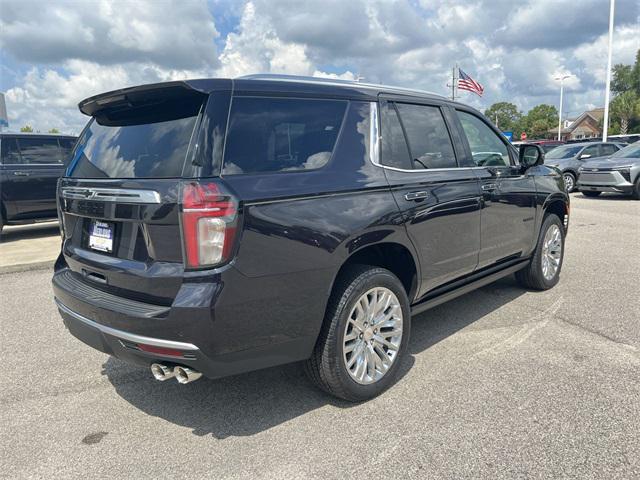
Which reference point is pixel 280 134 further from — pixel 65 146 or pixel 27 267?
pixel 65 146

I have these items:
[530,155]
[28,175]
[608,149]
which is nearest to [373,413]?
[530,155]

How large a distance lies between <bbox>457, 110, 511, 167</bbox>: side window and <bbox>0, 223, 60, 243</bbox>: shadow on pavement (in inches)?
342

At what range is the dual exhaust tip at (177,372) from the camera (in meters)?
2.53

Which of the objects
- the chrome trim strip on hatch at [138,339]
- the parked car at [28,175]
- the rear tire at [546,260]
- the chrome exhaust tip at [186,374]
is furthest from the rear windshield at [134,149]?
the parked car at [28,175]

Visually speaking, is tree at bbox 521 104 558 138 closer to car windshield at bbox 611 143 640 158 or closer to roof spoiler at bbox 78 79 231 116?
car windshield at bbox 611 143 640 158

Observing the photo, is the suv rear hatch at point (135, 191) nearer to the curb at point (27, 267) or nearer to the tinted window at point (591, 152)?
the curb at point (27, 267)

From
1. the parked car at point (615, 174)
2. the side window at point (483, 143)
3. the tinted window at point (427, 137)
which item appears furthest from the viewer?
the parked car at point (615, 174)

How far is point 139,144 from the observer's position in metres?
2.79

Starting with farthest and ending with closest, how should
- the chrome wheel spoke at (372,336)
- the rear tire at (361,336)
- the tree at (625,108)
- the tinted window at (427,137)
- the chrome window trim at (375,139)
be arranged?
the tree at (625,108)
the tinted window at (427,137)
the chrome window trim at (375,139)
the chrome wheel spoke at (372,336)
the rear tire at (361,336)

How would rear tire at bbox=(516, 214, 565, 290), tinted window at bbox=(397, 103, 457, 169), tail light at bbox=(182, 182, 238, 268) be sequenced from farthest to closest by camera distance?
rear tire at bbox=(516, 214, 565, 290)
tinted window at bbox=(397, 103, 457, 169)
tail light at bbox=(182, 182, 238, 268)

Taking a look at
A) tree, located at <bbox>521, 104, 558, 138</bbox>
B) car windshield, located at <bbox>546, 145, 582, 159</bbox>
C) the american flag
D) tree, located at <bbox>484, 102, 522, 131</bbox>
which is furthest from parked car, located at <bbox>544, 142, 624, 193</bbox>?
tree, located at <bbox>484, 102, 522, 131</bbox>

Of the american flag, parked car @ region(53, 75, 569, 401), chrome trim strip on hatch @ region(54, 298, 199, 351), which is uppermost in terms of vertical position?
the american flag

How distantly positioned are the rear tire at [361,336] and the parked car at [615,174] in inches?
516

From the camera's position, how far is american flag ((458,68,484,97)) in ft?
87.5
